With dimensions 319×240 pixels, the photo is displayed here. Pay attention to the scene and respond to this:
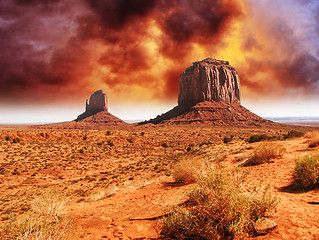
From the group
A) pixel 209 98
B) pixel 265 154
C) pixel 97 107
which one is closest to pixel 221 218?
pixel 265 154

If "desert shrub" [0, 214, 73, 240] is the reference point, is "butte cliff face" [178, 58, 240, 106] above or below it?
above

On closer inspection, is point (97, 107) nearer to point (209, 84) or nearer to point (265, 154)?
point (209, 84)

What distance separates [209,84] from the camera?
355 ft

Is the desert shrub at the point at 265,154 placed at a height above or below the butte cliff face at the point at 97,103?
below

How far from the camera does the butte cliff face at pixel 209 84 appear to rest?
10794cm

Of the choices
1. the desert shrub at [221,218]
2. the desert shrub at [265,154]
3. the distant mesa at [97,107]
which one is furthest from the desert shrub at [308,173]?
the distant mesa at [97,107]

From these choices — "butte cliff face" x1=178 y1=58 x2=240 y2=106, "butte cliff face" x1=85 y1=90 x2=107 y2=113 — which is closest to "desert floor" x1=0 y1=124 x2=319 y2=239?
"butte cliff face" x1=178 y1=58 x2=240 y2=106

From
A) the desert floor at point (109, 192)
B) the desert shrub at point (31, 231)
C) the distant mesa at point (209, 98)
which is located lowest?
the desert floor at point (109, 192)

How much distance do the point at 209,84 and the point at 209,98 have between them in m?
9.88

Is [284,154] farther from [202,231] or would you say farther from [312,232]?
[202,231]

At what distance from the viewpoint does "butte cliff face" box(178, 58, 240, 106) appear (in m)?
108

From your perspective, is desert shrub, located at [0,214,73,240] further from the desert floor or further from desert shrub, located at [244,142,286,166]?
desert shrub, located at [244,142,286,166]

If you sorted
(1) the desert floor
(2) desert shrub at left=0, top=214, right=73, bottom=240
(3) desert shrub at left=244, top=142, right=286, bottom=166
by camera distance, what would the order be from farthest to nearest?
1. (3) desert shrub at left=244, top=142, right=286, bottom=166
2. (1) the desert floor
3. (2) desert shrub at left=0, top=214, right=73, bottom=240

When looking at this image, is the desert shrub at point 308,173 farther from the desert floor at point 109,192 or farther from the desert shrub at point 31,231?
the desert shrub at point 31,231
